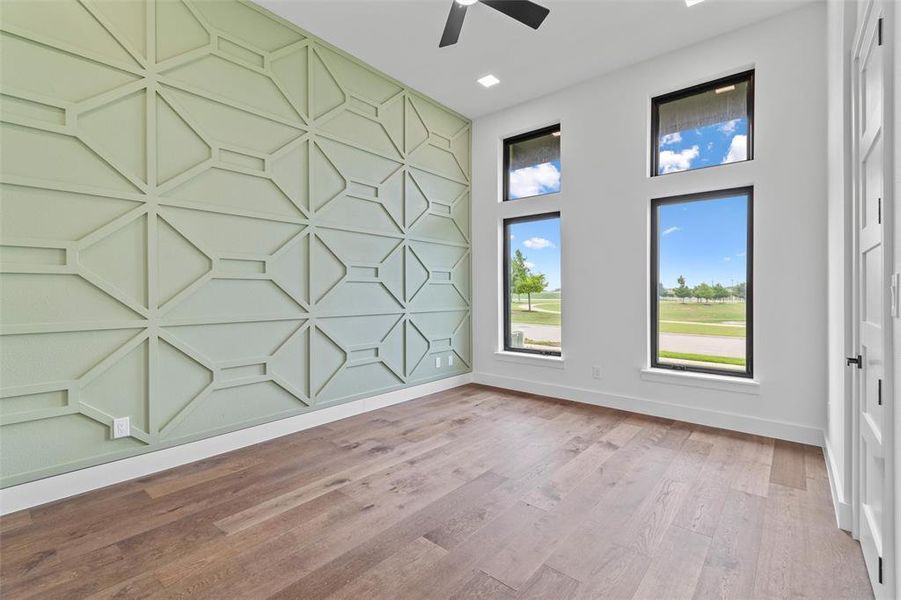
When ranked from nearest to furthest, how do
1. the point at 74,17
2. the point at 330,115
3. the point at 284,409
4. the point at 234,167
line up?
1. the point at 74,17
2. the point at 234,167
3. the point at 284,409
4. the point at 330,115

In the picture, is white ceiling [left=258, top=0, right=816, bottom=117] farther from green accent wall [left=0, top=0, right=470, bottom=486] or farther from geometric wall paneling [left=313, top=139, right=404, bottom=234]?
geometric wall paneling [left=313, top=139, right=404, bottom=234]

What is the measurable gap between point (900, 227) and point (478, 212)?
4382mm

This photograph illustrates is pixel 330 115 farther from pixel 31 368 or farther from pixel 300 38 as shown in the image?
pixel 31 368

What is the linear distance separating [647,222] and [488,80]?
2221 millimetres

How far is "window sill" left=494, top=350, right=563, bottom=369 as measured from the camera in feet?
15.0

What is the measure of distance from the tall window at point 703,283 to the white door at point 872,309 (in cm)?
179

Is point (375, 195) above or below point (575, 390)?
above

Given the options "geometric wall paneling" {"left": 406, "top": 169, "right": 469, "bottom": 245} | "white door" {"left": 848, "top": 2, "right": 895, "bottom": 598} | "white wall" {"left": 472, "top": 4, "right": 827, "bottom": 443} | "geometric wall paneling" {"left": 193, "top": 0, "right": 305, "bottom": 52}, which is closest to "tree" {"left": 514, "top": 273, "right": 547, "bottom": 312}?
"white wall" {"left": 472, "top": 4, "right": 827, "bottom": 443}

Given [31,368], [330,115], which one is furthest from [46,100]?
[330,115]

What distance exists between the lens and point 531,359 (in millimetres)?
4758

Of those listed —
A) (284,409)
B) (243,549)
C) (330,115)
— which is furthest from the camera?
(330,115)

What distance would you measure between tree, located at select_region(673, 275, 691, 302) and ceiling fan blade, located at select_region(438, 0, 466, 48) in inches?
115

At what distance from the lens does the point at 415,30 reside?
3.51 metres

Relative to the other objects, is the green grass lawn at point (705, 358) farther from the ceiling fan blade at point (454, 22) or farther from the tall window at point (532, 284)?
the ceiling fan blade at point (454, 22)
